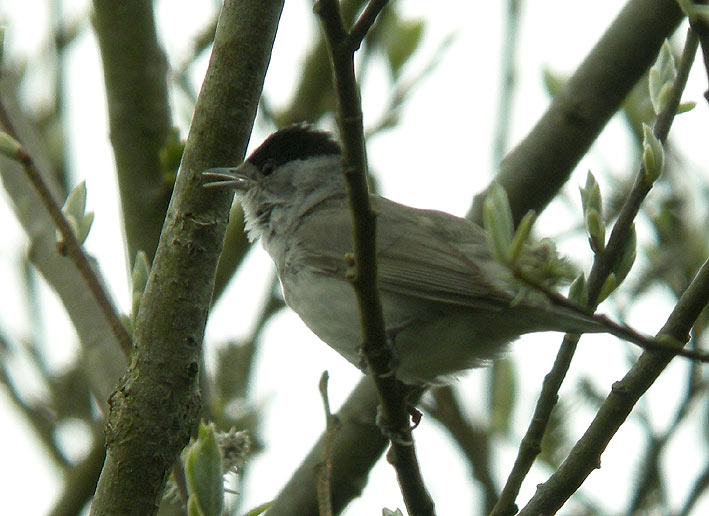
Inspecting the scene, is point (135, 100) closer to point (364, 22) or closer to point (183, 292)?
point (183, 292)

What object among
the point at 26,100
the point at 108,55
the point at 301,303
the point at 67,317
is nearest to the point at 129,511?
the point at 67,317

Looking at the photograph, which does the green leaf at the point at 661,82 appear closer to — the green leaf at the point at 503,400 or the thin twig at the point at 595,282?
the thin twig at the point at 595,282

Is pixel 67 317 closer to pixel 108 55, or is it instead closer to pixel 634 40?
pixel 108 55

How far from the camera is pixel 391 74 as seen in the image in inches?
177

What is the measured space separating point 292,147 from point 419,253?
127cm

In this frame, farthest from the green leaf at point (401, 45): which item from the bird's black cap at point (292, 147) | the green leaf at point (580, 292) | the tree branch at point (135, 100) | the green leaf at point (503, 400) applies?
the green leaf at point (580, 292)

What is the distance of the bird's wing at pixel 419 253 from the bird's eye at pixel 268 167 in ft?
1.73

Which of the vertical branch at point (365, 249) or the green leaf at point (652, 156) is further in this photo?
the green leaf at point (652, 156)

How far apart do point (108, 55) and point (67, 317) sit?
3.68 ft

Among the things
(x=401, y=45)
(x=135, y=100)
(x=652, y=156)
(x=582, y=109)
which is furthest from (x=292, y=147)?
(x=652, y=156)

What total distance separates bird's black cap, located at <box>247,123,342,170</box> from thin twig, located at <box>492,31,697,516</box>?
6.92 ft

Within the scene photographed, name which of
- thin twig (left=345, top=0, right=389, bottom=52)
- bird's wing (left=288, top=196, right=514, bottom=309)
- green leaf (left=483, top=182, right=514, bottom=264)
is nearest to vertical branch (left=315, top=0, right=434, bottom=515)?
thin twig (left=345, top=0, right=389, bottom=52)

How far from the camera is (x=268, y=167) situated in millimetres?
4762

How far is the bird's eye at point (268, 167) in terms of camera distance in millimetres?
4754
